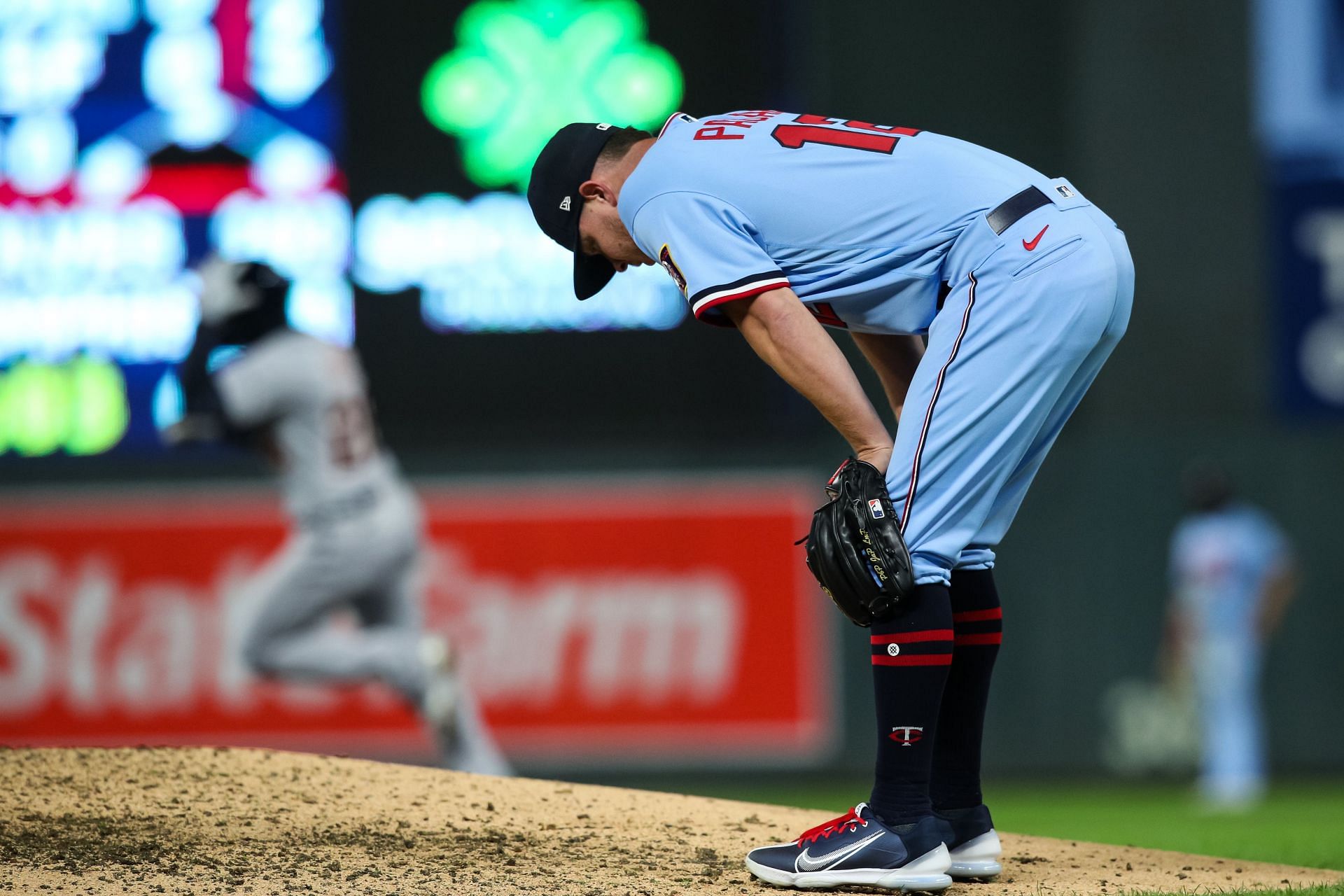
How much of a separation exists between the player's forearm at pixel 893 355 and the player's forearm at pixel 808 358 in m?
0.47

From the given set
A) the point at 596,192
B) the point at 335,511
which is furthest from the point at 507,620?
the point at 596,192

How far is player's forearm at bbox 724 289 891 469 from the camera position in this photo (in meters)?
2.48

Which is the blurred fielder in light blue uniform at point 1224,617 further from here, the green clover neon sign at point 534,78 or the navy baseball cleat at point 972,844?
the navy baseball cleat at point 972,844

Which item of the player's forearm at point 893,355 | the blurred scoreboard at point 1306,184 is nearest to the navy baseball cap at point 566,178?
the player's forearm at point 893,355

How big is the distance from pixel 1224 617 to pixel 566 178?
596cm

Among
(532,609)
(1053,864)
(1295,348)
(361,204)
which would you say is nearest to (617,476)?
(532,609)

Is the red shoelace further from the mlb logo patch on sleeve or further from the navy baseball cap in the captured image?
the navy baseball cap

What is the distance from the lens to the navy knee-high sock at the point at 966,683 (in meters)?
2.75

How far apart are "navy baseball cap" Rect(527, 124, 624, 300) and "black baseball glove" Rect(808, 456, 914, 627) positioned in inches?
24.0

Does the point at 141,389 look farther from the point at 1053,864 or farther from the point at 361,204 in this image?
the point at 1053,864

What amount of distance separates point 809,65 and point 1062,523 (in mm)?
2692

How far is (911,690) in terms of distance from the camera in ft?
8.27

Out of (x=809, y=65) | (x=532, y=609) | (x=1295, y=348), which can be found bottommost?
(x=532, y=609)

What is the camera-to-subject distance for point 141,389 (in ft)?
24.3
